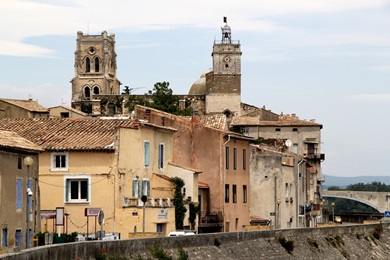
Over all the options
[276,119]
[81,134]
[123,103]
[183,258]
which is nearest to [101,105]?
[123,103]

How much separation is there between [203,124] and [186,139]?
2.17 meters

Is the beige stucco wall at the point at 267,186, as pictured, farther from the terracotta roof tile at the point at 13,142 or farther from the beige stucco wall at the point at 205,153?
the terracotta roof tile at the point at 13,142

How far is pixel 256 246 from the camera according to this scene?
55.9 meters

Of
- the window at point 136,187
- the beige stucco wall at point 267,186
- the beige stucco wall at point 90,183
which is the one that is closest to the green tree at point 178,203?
the window at point 136,187

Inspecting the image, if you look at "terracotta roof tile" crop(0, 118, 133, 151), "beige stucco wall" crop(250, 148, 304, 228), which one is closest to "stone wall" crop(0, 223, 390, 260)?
"beige stucco wall" crop(250, 148, 304, 228)

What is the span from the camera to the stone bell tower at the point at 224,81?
188750mm

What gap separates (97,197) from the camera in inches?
2260

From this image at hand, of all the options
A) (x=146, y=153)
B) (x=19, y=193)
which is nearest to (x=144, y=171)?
(x=146, y=153)

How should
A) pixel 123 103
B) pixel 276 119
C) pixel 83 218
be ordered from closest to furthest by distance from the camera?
1. pixel 83 218
2. pixel 276 119
3. pixel 123 103

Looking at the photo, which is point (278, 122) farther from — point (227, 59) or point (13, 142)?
point (13, 142)

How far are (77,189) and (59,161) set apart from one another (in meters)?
1.73

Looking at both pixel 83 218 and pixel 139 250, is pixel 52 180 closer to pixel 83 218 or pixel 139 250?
pixel 83 218

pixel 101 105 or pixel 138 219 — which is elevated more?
pixel 101 105

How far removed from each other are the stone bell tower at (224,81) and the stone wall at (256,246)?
337ft
